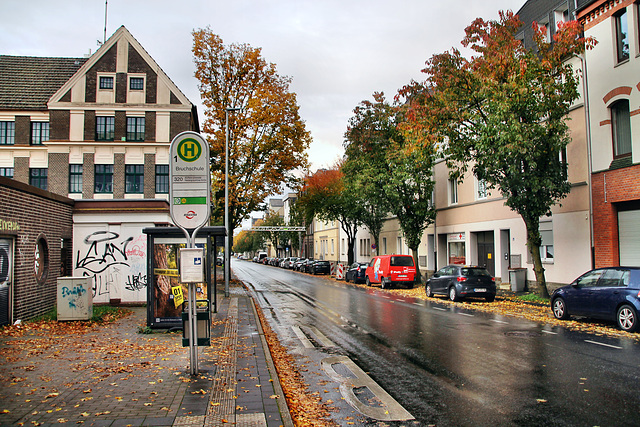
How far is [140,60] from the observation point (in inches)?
1141

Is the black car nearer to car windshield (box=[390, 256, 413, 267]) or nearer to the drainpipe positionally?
car windshield (box=[390, 256, 413, 267])

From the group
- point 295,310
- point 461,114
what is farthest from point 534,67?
point 295,310

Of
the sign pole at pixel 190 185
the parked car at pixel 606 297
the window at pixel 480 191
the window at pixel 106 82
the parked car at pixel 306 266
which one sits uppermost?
the window at pixel 106 82

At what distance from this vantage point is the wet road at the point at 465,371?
5.52 meters

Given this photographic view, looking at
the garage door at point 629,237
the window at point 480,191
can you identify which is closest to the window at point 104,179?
the window at point 480,191

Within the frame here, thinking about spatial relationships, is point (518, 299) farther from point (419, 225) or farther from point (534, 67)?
point (419, 225)

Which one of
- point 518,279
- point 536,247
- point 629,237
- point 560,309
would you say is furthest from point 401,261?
point 560,309

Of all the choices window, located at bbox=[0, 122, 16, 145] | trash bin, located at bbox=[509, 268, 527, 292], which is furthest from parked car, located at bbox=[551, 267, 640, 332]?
window, located at bbox=[0, 122, 16, 145]

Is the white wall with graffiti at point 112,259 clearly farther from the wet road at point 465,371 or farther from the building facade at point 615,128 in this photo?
the building facade at point 615,128

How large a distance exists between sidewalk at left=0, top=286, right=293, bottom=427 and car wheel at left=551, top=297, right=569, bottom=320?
8.48 metres

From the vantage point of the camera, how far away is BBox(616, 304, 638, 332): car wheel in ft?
36.0

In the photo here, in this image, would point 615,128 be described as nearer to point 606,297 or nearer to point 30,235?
point 606,297

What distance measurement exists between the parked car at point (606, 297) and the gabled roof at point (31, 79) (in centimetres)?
3267

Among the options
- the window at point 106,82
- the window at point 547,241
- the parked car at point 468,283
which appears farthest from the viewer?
the window at point 106,82
